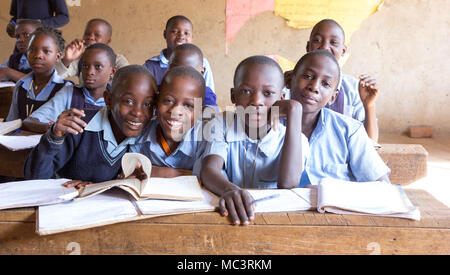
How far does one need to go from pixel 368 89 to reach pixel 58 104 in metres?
1.59

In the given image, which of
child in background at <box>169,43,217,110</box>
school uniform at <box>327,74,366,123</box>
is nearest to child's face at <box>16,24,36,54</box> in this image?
child in background at <box>169,43,217,110</box>

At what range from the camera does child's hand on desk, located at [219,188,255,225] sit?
103 cm

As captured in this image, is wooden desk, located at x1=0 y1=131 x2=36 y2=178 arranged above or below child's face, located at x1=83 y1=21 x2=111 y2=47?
below

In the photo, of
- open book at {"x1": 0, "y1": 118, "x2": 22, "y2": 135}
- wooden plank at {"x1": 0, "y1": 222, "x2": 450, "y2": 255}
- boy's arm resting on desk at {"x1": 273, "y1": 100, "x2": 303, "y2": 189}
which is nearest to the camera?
wooden plank at {"x1": 0, "y1": 222, "x2": 450, "y2": 255}

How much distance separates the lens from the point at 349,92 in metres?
2.55

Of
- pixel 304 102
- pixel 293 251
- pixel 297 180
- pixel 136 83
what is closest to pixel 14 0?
pixel 136 83

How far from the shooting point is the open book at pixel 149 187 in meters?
1.07

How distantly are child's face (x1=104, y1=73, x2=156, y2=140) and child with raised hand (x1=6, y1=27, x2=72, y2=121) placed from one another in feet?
3.19

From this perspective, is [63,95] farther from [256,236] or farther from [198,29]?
[198,29]

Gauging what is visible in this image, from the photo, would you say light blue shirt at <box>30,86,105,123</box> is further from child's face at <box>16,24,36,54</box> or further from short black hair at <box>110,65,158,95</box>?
child's face at <box>16,24,36,54</box>

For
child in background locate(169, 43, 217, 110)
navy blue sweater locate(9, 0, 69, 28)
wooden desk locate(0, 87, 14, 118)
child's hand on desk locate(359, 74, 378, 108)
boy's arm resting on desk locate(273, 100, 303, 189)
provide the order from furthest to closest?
navy blue sweater locate(9, 0, 69, 28)
wooden desk locate(0, 87, 14, 118)
child in background locate(169, 43, 217, 110)
child's hand on desk locate(359, 74, 378, 108)
boy's arm resting on desk locate(273, 100, 303, 189)

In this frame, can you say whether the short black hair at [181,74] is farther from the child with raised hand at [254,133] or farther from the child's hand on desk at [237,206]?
the child's hand on desk at [237,206]

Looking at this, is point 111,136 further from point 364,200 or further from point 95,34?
point 95,34

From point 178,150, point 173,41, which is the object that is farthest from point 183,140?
point 173,41
